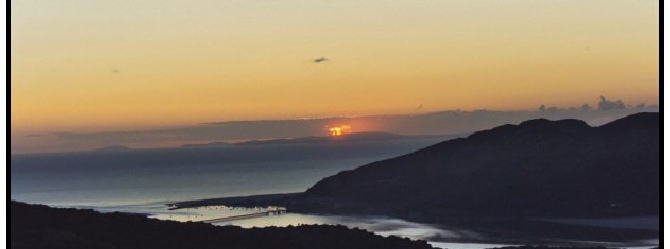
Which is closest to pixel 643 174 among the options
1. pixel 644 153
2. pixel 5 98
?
pixel 644 153

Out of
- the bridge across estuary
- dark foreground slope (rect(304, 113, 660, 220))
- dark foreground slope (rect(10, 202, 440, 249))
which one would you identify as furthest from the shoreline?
dark foreground slope (rect(10, 202, 440, 249))

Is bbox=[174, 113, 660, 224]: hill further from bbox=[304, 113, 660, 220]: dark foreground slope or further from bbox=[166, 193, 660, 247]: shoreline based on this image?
bbox=[166, 193, 660, 247]: shoreline

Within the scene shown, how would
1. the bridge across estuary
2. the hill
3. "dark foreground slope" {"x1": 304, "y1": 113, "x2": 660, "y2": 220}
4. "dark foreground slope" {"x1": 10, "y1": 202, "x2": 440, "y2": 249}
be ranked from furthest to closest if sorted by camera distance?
"dark foreground slope" {"x1": 304, "y1": 113, "x2": 660, "y2": 220} → the hill → the bridge across estuary → "dark foreground slope" {"x1": 10, "y1": 202, "x2": 440, "y2": 249}

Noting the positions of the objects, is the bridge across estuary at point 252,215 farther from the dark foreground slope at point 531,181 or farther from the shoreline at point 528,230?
the dark foreground slope at point 531,181

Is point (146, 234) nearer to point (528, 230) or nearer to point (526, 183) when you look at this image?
point (528, 230)

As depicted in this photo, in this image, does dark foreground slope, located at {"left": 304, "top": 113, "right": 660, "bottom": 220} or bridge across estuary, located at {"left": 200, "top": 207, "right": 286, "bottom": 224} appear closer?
bridge across estuary, located at {"left": 200, "top": 207, "right": 286, "bottom": 224}

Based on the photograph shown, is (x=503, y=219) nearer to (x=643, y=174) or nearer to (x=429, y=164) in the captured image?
(x=643, y=174)

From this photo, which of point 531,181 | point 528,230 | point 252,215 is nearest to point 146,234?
point 528,230
